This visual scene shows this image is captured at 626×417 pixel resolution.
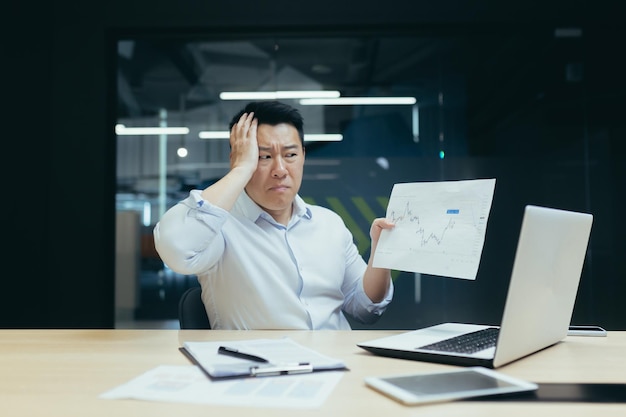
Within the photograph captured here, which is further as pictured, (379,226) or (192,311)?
(192,311)

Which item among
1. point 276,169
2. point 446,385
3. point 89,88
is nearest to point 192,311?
point 276,169

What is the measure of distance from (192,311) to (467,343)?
93 cm

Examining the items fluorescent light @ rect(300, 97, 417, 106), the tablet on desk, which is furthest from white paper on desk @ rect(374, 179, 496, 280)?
fluorescent light @ rect(300, 97, 417, 106)

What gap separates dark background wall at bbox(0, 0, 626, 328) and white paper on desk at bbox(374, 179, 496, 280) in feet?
7.06

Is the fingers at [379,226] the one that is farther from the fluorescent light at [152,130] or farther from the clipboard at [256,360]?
the fluorescent light at [152,130]

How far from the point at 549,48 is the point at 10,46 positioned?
334 cm

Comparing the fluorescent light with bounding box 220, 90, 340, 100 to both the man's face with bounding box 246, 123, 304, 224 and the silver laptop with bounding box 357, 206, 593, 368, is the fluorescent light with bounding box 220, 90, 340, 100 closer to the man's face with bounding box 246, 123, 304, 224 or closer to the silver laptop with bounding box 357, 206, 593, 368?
the man's face with bounding box 246, 123, 304, 224

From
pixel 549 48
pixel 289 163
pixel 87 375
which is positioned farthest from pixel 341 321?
pixel 549 48

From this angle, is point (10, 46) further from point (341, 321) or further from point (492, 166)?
point (492, 166)

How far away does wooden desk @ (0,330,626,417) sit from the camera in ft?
2.66

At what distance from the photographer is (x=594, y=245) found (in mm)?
3525

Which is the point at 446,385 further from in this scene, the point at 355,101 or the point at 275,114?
the point at 355,101

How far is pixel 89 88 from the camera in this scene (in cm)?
330

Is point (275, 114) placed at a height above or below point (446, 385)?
above
